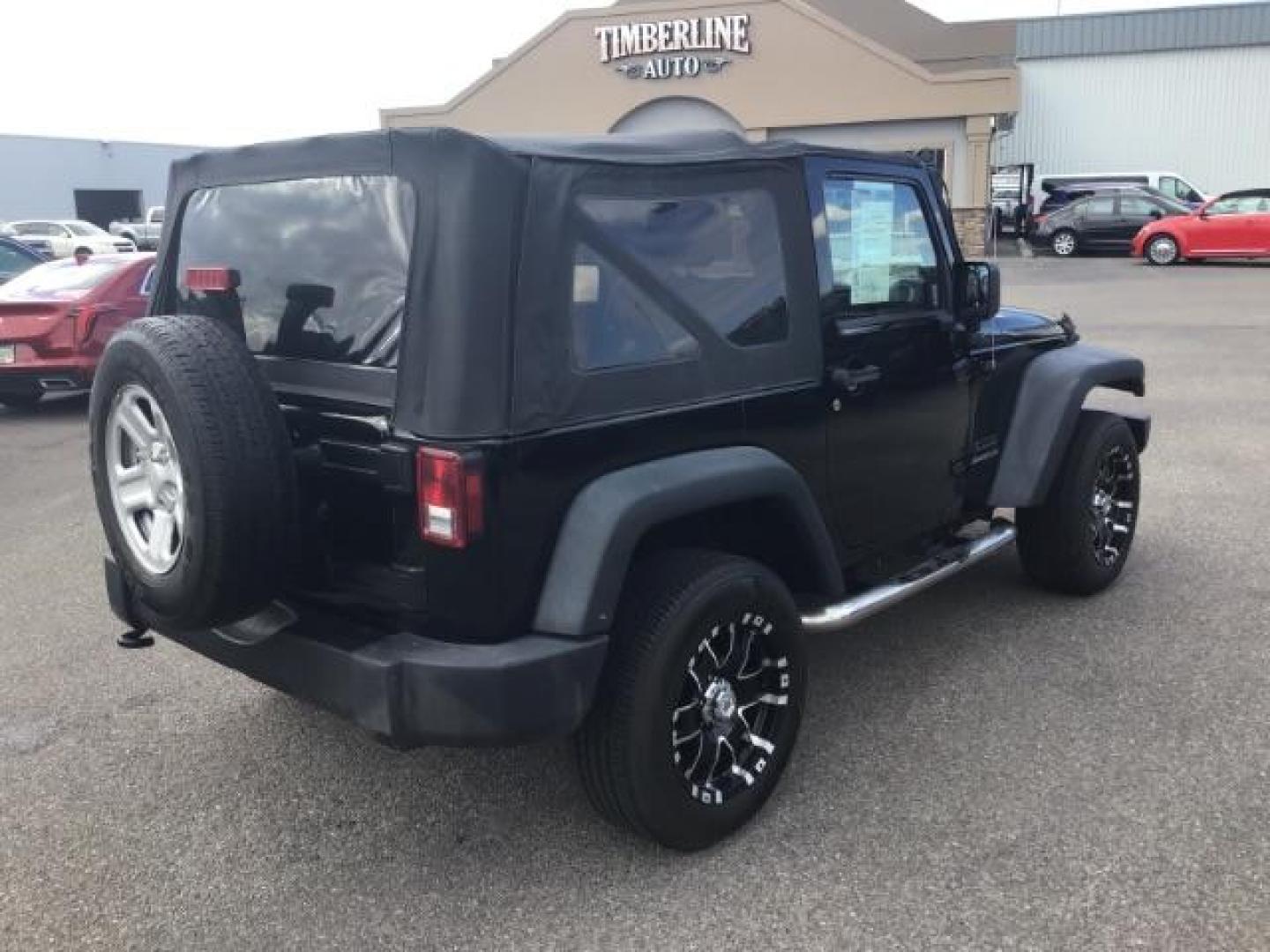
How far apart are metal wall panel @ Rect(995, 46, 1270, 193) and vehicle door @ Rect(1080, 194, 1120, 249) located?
1048 centimetres

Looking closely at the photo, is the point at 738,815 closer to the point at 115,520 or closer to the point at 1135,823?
the point at 1135,823

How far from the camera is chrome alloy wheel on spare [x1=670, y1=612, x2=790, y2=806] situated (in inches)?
124

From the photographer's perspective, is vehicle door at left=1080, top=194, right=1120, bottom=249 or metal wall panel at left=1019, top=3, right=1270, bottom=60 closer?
vehicle door at left=1080, top=194, right=1120, bottom=249

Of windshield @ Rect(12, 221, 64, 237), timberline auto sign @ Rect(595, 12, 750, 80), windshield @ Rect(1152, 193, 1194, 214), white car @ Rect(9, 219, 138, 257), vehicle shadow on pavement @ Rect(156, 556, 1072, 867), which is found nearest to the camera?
vehicle shadow on pavement @ Rect(156, 556, 1072, 867)

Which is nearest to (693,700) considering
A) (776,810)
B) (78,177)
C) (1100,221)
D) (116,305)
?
(776,810)

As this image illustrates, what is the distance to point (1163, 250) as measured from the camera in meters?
22.5

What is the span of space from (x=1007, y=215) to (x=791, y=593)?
29.4 metres

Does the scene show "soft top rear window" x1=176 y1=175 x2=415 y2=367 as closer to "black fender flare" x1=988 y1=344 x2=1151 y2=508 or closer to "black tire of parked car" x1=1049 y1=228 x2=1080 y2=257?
"black fender flare" x1=988 y1=344 x2=1151 y2=508

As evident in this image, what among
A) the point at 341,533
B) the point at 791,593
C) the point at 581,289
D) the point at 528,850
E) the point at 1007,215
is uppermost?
the point at 1007,215

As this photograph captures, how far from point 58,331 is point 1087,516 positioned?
843cm

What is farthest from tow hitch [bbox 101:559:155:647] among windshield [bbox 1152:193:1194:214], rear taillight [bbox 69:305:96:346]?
windshield [bbox 1152:193:1194:214]

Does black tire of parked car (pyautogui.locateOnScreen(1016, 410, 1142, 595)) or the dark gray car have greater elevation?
the dark gray car

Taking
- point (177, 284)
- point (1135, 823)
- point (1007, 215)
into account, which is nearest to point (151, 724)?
point (177, 284)

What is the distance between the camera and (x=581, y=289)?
9.70 feet
